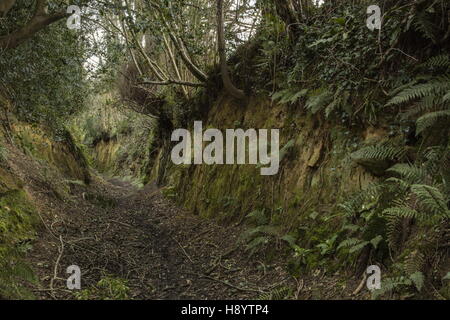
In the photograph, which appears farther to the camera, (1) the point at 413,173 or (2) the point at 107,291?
(2) the point at 107,291

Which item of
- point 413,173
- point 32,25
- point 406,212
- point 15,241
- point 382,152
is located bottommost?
point 15,241

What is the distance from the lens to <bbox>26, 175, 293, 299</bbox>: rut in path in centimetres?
482

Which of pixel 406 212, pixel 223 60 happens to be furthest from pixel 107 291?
pixel 223 60

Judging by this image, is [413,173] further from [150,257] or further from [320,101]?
[150,257]

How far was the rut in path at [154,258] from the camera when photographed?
4.82m

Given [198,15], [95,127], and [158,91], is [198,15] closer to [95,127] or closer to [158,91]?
[158,91]

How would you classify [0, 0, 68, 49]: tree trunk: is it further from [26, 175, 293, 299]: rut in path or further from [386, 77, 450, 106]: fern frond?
[386, 77, 450, 106]: fern frond

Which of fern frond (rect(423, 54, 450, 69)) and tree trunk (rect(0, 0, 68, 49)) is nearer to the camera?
fern frond (rect(423, 54, 450, 69))

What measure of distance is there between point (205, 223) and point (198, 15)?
19.5ft

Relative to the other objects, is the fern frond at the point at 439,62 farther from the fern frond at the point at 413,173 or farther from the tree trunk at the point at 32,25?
the tree trunk at the point at 32,25

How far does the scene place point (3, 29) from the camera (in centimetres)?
646

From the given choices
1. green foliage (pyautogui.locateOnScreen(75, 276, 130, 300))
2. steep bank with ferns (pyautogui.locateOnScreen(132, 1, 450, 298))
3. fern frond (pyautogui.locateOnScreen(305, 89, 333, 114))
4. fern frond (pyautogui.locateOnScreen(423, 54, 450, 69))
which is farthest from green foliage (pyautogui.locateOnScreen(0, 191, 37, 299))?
fern frond (pyautogui.locateOnScreen(423, 54, 450, 69))

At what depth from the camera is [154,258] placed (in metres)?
6.17
